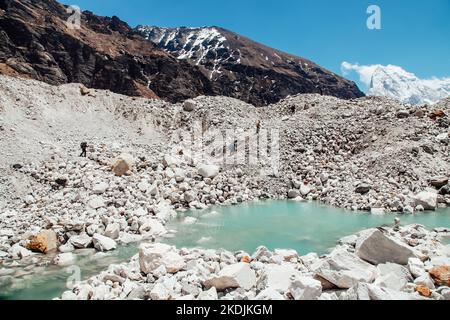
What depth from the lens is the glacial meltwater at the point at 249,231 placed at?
311 inches

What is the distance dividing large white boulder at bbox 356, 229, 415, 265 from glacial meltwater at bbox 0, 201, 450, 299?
238 cm

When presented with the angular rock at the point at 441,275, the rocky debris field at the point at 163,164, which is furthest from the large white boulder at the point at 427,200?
the angular rock at the point at 441,275

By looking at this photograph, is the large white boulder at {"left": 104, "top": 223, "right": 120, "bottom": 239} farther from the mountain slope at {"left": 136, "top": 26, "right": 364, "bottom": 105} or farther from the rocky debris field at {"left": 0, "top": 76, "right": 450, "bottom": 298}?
the mountain slope at {"left": 136, "top": 26, "right": 364, "bottom": 105}

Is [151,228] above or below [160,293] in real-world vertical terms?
above

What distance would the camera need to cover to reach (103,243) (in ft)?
32.7

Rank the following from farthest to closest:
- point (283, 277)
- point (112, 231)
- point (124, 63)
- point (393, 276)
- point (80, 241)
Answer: point (124, 63)
point (112, 231)
point (80, 241)
point (283, 277)
point (393, 276)

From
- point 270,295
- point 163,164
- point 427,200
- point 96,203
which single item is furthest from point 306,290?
point 163,164

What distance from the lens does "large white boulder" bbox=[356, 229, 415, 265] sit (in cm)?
691

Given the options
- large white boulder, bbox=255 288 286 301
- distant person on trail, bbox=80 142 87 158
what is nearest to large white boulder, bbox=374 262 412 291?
large white boulder, bbox=255 288 286 301

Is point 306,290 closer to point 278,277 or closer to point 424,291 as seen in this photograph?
point 278,277

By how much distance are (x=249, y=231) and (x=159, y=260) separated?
4914 mm

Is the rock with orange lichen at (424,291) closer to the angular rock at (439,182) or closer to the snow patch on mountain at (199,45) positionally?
the angular rock at (439,182)
